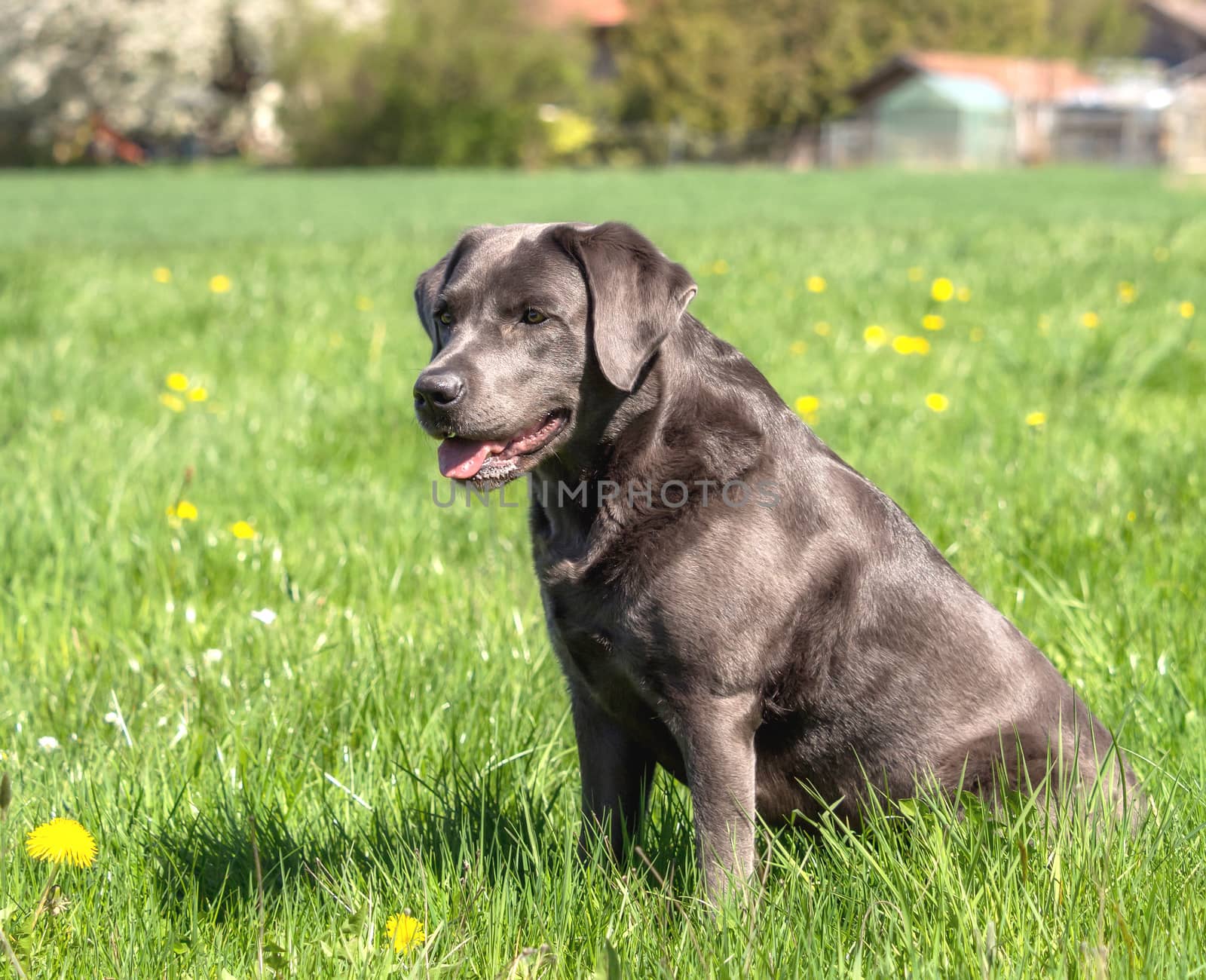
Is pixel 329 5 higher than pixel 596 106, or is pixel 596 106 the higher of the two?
pixel 329 5

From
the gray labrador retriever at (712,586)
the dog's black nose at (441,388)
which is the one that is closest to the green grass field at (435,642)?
the gray labrador retriever at (712,586)

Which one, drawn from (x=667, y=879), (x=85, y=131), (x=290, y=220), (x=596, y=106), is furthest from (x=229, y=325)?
(x=85, y=131)

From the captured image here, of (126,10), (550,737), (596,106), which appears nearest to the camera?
(550,737)

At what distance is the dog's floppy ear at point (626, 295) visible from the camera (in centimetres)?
227

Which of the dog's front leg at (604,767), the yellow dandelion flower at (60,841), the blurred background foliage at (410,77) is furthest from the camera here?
the blurred background foliage at (410,77)

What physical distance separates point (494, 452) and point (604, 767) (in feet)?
2.07

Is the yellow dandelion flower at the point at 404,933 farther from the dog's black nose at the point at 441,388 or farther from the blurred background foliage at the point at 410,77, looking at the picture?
the blurred background foliage at the point at 410,77

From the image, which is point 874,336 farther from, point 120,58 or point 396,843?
point 120,58

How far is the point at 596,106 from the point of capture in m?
58.2

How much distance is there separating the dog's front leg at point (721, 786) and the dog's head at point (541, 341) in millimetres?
580

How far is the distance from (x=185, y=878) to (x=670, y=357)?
129 cm

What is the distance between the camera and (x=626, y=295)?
2.32 m

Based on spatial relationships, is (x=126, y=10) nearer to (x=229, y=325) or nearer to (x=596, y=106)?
(x=596, y=106)

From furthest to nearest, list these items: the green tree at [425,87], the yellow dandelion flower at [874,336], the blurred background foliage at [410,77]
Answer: the blurred background foliage at [410,77] < the green tree at [425,87] < the yellow dandelion flower at [874,336]
